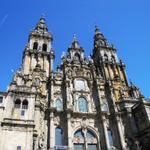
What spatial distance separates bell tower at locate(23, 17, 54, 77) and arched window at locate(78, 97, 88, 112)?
23.7 ft

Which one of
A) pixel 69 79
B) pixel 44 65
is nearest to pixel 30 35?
pixel 44 65

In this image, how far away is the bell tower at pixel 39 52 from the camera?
117ft

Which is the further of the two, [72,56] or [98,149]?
[72,56]

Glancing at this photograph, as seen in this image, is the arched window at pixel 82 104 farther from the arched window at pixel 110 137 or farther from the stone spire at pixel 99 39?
the stone spire at pixel 99 39

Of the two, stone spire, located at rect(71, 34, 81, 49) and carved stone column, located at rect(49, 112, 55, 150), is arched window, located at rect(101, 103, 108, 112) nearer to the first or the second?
carved stone column, located at rect(49, 112, 55, 150)

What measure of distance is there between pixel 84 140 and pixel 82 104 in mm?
6031

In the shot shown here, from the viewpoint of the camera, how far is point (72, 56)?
40281 mm

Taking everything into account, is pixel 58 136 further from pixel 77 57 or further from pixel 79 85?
pixel 77 57

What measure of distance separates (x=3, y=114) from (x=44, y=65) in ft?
45.3

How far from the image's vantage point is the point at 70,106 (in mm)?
30922

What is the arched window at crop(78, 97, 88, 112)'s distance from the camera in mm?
32500

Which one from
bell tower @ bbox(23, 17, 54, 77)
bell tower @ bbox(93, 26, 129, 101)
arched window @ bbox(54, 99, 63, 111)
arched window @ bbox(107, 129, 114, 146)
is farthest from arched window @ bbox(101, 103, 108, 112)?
bell tower @ bbox(23, 17, 54, 77)

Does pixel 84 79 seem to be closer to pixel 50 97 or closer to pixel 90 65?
pixel 90 65

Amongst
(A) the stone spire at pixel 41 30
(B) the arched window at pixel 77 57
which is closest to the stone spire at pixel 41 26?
(A) the stone spire at pixel 41 30
